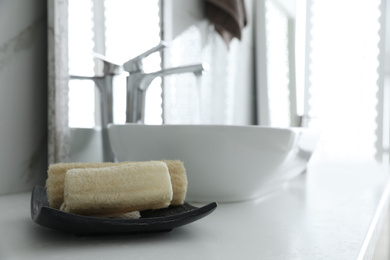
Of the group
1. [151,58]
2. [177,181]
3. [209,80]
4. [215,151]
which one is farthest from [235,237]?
[209,80]

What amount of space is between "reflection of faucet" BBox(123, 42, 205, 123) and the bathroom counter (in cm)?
29

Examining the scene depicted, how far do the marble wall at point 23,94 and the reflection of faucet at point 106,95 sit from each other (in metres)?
0.11

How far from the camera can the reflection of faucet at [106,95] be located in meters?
0.88

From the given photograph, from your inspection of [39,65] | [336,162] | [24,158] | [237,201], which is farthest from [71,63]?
[336,162]

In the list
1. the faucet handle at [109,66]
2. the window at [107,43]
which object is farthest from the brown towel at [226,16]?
the faucet handle at [109,66]

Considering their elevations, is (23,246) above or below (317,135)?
below

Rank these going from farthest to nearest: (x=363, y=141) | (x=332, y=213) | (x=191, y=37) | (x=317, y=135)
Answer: (x=363, y=141) < (x=191, y=37) < (x=317, y=135) < (x=332, y=213)

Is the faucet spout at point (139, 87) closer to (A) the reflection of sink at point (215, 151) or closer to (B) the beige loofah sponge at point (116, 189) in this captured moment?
(A) the reflection of sink at point (215, 151)

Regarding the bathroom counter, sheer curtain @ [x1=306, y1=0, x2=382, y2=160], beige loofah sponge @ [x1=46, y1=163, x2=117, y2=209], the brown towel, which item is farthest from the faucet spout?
sheer curtain @ [x1=306, y1=0, x2=382, y2=160]

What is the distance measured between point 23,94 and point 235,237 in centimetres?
52

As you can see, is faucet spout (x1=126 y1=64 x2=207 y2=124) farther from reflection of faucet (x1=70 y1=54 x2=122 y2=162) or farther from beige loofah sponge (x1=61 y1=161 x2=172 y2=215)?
beige loofah sponge (x1=61 y1=161 x2=172 y2=215)

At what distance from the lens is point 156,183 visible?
490mm

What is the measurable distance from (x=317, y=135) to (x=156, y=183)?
64 centimetres

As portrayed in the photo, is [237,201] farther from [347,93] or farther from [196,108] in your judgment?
[347,93]
